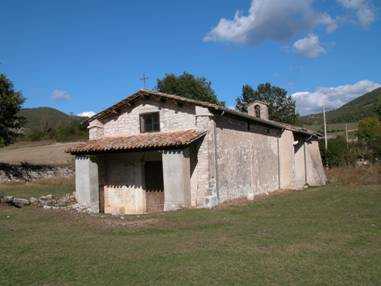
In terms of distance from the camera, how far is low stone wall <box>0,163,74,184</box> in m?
29.9

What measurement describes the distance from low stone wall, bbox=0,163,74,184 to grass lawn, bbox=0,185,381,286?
56.2 ft

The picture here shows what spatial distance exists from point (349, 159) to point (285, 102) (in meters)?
20.1

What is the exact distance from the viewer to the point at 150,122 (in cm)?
1683

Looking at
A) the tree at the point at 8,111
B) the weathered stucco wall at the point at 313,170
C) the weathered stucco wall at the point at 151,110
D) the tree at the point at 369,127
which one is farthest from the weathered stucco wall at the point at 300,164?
the tree at the point at 369,127

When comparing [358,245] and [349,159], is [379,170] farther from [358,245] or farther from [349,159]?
[358,245]

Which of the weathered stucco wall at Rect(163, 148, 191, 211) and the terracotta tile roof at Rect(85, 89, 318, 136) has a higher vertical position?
the terracotta tile roof at Rect(85, 89, 318, 136)

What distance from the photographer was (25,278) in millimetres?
6617

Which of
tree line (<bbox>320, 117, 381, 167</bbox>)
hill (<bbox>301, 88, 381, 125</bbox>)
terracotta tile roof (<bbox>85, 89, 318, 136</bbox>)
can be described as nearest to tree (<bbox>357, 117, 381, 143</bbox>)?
hill (<bbox>301, 88, 381, 125</bbox>)

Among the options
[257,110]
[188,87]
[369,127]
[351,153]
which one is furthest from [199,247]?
[369,127]

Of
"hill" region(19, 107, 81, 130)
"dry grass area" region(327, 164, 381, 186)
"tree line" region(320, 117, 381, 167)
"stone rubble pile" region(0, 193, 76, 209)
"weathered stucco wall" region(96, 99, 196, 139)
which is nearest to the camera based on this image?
"weathered stucco wall" region(96, 99, 196, 139)

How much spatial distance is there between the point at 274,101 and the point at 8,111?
32785mm

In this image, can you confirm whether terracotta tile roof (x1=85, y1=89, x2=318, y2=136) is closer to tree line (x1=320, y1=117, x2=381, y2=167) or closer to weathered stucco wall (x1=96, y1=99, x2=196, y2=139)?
weathered stucco wall (x1=96, y1=99, x2=196, y2=139)

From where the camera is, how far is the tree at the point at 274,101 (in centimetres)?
4975

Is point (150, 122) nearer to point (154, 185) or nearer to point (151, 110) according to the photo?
point (151, 110)
